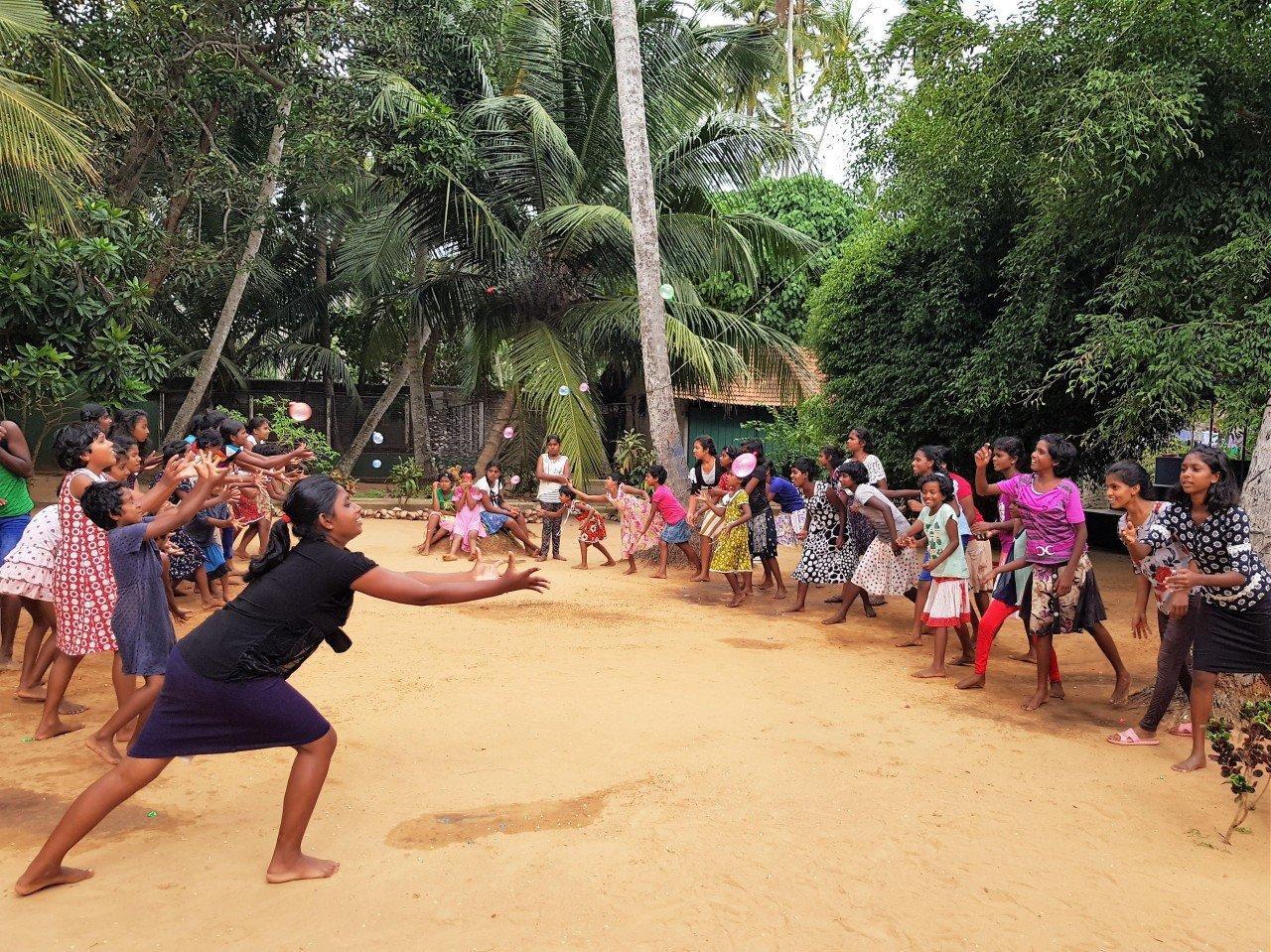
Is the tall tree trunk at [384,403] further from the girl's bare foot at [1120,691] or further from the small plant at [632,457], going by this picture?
the girl's bare foot at [1120,691]

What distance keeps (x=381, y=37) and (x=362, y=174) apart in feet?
12.1

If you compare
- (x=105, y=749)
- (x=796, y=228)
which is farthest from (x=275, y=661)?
(x=796, y=228)

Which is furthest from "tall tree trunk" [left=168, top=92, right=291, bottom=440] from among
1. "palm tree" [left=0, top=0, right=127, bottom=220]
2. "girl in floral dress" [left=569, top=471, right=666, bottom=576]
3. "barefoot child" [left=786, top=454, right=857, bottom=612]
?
"barefoot child" [left=786, top=454, right=857, bottom=612]

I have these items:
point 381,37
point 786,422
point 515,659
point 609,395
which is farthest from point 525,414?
point 515,659

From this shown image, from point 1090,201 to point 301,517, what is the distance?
25.4 feet

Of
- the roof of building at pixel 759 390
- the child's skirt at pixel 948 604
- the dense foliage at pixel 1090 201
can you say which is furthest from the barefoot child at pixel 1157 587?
the roof of building at pixel 759 390

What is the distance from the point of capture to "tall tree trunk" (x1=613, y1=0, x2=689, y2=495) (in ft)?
38.7

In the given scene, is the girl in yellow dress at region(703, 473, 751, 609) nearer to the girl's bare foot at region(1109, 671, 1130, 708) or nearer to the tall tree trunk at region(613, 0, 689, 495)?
the tall tree trunk at region(613, 0, 689, 495)

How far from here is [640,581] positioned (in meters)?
10.5

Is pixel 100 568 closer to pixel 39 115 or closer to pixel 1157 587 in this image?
pixel 39 115

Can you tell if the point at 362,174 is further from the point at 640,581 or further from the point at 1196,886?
the point at 1196,886

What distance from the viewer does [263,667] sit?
11.3 ft

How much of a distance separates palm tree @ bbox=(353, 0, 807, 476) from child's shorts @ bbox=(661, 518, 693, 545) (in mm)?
3054

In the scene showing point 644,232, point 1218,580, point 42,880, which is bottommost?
point 42,880
